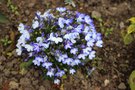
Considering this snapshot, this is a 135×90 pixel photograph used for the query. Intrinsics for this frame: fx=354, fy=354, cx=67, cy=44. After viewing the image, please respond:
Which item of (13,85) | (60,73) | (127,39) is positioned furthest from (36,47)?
(127,39)

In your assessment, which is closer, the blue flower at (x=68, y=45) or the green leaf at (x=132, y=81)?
the blue flower at (x=68, y=45)

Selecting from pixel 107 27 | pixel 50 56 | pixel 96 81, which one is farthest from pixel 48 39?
pixel 107 27

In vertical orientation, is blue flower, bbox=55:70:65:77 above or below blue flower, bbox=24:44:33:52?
below

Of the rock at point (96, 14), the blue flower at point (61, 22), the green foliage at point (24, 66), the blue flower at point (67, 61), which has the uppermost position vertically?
the rock at point (96, 14)

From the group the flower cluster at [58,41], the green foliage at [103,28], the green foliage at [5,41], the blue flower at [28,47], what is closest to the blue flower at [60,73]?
the flower cluster at [58,41]

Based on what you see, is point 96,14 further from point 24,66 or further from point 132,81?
point 24,66

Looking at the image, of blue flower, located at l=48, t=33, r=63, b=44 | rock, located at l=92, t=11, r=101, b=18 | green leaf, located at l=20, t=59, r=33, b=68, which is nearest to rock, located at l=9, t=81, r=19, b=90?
green leaf, located at l=20, t=59, r=33, b=68

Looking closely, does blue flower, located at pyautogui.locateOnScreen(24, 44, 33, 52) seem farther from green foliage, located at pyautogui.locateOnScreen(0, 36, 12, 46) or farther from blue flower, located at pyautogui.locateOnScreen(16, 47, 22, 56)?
green foliage, located at pyautogui.locateOnScreen(0, 36, 12, 46)

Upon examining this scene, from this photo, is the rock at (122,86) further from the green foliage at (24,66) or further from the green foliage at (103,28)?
the green foliage at (24,66)
